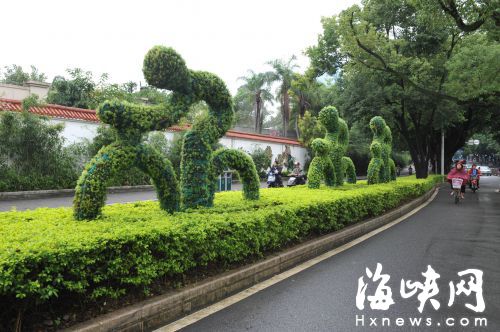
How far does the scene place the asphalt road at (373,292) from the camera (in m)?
3.94

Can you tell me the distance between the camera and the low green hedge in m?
3.04

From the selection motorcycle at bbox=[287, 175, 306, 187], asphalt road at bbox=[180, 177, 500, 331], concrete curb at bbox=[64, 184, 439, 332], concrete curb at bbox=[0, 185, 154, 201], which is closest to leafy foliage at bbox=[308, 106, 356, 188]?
asphalt road at bbox=[180, 177, 500, 331]

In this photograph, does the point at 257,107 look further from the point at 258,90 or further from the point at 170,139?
the point at 170,139

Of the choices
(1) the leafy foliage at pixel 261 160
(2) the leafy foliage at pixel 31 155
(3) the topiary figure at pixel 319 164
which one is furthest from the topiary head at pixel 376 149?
(1) the leafy foliage at pixel 261 160

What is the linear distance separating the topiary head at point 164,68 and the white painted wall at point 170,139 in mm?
11868

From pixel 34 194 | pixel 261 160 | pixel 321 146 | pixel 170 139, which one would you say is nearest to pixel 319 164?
pixel 321 146

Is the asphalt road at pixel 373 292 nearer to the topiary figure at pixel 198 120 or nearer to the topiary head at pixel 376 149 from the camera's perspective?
the topiary figure at pixel 198 120

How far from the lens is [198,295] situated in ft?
14.1

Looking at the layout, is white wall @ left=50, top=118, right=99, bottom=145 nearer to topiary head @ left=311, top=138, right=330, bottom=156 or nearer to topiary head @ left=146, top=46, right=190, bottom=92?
topiary head @ left=311, top=138, right=330, bottom=156

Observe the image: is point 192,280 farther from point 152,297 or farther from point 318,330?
point 318,330

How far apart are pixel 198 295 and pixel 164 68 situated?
11.1 feet

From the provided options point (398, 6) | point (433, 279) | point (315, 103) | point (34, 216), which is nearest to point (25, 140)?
point (34, 216)

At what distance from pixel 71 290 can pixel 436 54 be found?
22645 mm

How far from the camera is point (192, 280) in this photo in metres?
4.53
